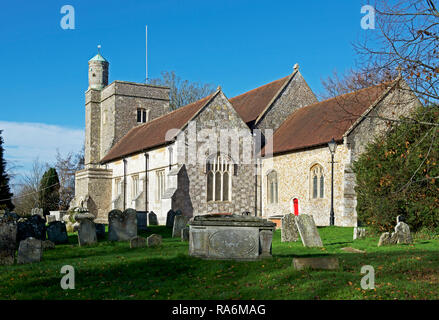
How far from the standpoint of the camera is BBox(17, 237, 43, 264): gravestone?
12.1m

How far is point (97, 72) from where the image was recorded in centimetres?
4272

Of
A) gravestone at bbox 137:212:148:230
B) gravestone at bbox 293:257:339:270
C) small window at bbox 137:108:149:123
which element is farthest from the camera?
small window at bbox 137:108:149:123

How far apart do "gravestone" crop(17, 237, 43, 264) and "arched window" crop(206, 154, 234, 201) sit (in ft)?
53.1

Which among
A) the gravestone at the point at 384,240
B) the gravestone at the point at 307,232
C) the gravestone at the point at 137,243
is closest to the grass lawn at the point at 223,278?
the gravestone at the point at 307,232

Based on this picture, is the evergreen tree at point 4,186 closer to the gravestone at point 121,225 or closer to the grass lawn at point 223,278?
the gravestone at point 121,225

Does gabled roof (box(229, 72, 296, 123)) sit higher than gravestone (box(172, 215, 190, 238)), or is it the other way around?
gabled roof (box(229, 72, 296, 123))

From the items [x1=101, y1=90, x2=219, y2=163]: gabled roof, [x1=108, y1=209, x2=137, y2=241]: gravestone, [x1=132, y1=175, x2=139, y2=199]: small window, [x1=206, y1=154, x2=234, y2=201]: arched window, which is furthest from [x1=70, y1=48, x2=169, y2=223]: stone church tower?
[x1=108, y1=209, x2=137, y2=241]: gravestone

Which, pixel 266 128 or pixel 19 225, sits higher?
pixel 266 128

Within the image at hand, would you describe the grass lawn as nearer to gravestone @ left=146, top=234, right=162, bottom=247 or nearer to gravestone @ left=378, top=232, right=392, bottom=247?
gravestone @ left=378, top=232, right=392, bottom=247

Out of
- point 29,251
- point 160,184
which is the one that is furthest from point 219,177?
point 29,251
